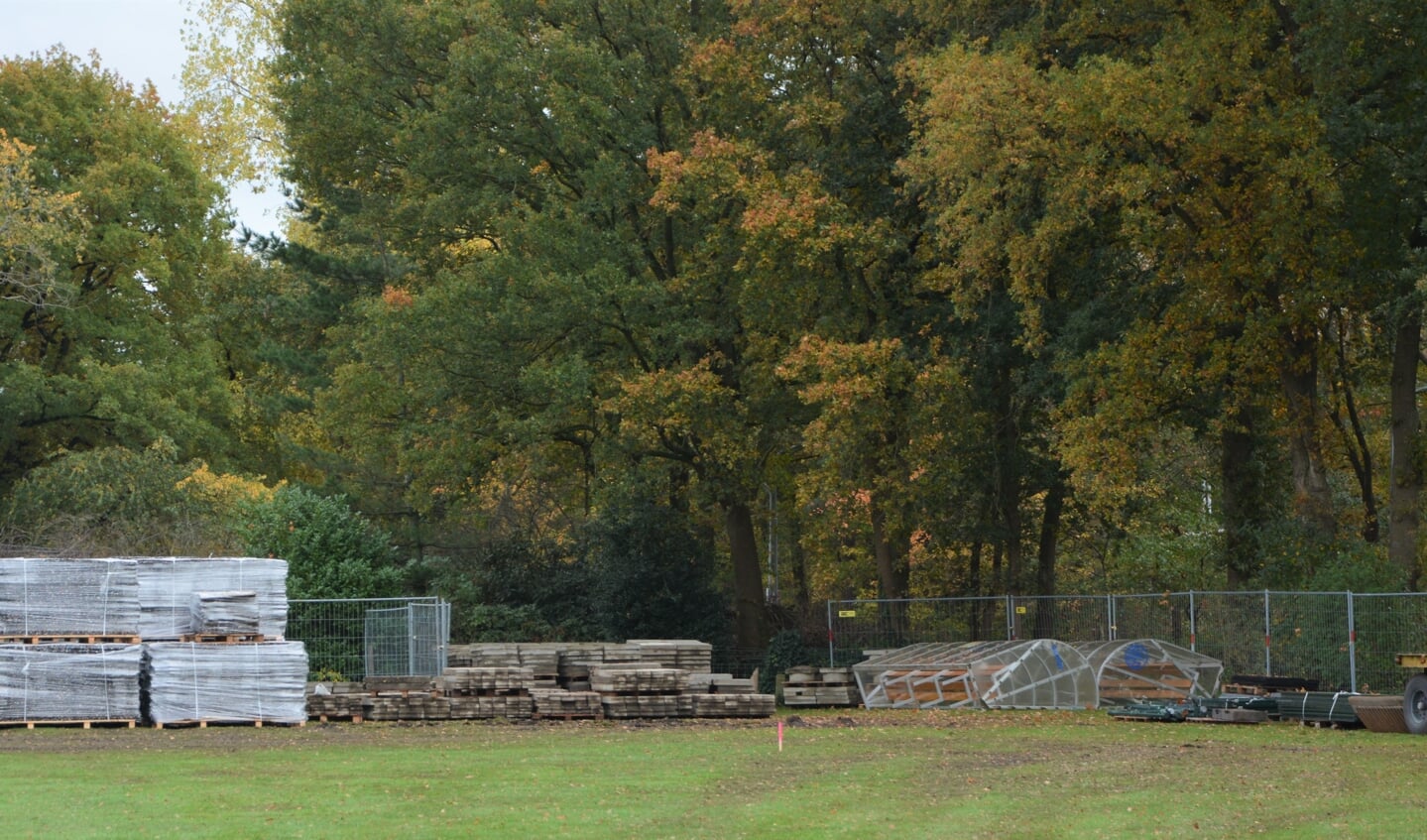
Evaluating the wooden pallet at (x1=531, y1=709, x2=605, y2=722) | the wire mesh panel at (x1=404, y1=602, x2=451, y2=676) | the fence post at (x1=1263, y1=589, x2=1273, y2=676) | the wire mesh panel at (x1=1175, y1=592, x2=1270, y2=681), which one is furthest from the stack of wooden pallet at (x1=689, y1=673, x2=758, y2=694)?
the fence post at (x1=1263, y1=589, x2=1273, y2=676)

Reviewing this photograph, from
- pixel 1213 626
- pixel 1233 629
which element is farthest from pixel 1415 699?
pixel 1213 626

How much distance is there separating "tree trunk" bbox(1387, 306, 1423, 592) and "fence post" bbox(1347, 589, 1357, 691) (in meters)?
3.28

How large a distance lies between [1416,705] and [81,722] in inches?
834

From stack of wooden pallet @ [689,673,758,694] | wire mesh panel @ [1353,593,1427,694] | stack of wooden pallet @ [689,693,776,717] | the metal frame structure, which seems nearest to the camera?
wire mesh panel @ [1353,593,1427,694]

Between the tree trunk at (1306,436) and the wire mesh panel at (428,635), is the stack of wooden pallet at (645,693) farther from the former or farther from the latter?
the tree trunk at (1306,436)

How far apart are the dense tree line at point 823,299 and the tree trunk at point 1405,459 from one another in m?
0.07

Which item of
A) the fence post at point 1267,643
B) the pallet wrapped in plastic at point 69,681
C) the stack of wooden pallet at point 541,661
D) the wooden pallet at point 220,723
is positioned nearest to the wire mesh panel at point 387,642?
the stack of wooden pallet at point 541,661

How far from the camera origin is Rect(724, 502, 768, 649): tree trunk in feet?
125

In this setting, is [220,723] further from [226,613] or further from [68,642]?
[68,642]

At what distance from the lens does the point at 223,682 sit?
2547cm

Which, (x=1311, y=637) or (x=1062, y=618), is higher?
(x=1062, y=618)

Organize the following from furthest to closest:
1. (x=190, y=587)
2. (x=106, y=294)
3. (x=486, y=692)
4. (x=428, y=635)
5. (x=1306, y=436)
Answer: (x=106, y=294)
(x=428, y=635)
(x=1306, y=436)
(x=486, y=692)
(x=190, y=587)

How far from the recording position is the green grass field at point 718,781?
1419 cm

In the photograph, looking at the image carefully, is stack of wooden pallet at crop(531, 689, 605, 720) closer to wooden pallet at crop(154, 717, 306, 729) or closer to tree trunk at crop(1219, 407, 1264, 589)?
wooden pallet at crop(154, 717, 306, 729)
